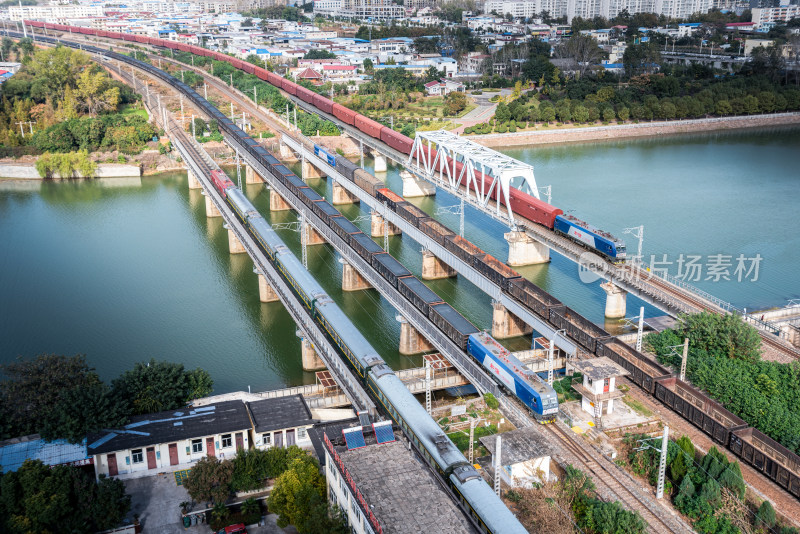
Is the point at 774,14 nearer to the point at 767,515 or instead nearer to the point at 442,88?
the point at 442,88

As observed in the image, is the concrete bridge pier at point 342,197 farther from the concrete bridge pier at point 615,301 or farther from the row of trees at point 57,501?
the row of trees at point 57,501

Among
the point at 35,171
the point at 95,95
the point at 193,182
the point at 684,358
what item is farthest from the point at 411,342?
the point at 95,95

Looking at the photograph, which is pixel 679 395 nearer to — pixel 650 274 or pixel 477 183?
pixel 650 274

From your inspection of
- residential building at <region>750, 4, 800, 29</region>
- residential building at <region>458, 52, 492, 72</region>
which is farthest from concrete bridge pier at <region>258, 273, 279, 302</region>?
residential building at <region>750, 4, 800, 29</region>

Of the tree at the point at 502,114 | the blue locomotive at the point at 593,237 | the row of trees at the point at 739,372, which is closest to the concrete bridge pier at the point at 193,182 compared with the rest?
the blue locomotive at the point at 593,237

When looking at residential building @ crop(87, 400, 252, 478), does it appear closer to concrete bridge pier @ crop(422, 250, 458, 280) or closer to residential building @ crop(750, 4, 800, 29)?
concrete bridge pier @ crop(422, 250, 458, 280)

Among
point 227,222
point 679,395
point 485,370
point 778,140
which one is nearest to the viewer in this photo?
point 679,395

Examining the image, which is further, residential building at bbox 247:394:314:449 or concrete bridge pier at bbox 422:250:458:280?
concrete bridge pier at bbox 422:250:458:280

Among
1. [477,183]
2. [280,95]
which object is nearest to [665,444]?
[477,183]
